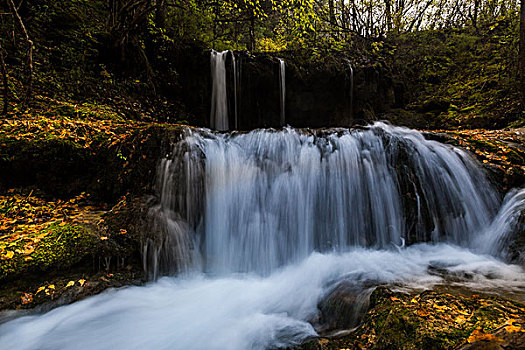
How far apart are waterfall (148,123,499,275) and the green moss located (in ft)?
3.95

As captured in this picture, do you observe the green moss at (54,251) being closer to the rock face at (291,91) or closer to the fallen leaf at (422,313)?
the fallen leaf at (422,313)

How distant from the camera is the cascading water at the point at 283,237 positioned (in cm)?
277

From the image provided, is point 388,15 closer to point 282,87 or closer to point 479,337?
point 282,87

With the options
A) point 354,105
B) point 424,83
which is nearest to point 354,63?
point 354,105

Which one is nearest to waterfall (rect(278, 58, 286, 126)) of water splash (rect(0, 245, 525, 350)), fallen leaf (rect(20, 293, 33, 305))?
water splash (rect(0, 245, 525, 350))

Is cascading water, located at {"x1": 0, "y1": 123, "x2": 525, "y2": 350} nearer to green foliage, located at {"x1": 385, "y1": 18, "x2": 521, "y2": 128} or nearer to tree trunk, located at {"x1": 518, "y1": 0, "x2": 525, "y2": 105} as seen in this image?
tree trunk, located at {"x1": 518, "y1": 0, "x2": 525, "y2": 105}

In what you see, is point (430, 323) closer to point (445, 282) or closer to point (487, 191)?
point (445, 282)

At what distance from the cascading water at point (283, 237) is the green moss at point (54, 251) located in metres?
0.52

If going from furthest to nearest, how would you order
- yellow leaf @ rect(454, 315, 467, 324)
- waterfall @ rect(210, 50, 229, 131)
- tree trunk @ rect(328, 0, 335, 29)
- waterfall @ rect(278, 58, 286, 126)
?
tree trunk @ rect(328, 0, 335, 29)
waterfall @ rect(278, 58, 286, 126)
waterfall @ rect(210, 50, 229, 131)
yellow leaf @ rect(454, 315, 467, 324)

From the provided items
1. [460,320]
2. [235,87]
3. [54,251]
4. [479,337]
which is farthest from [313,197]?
[235,87]

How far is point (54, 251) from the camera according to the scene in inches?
123

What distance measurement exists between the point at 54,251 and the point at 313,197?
153 inches

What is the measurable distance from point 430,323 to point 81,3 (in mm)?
11123

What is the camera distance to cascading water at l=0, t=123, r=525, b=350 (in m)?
2.77
